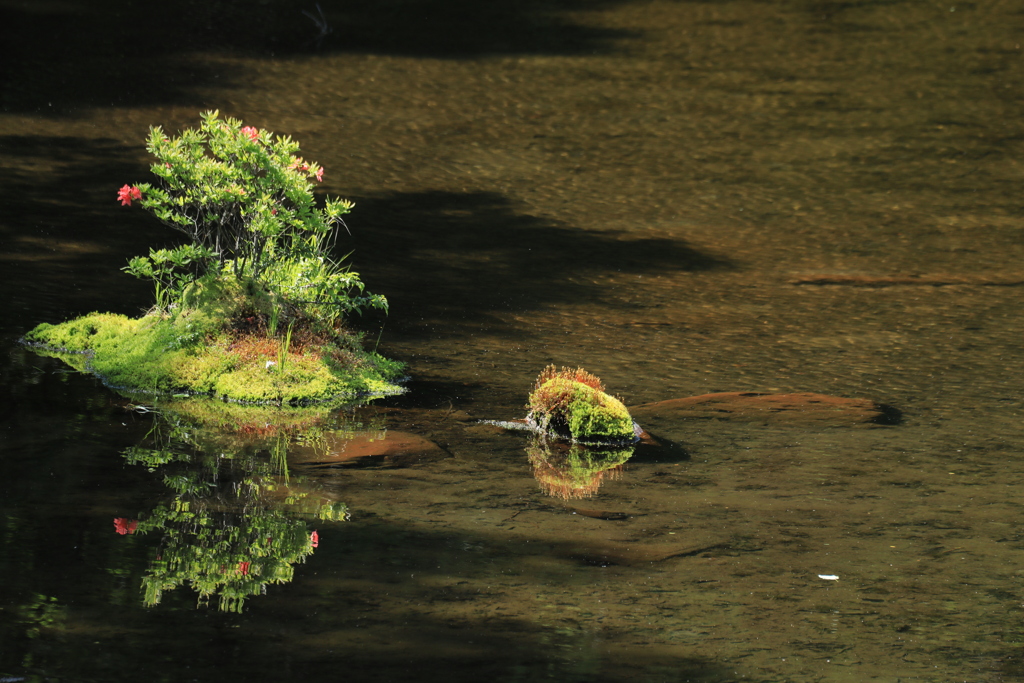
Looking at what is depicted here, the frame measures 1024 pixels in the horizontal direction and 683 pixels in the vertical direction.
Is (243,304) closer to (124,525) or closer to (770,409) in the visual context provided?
(124,525)

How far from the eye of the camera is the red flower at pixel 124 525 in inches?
221

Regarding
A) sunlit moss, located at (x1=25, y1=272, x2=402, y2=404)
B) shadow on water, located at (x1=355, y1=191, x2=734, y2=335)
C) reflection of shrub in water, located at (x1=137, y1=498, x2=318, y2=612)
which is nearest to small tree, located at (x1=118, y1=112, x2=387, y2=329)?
sunlit moss, located at (x1=25, y1=272, x2=402, y2=404)

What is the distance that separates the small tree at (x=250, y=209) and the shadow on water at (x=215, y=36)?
8.95 m

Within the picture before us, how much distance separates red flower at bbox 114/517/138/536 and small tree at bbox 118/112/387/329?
9.69 feet

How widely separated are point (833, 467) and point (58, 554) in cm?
455

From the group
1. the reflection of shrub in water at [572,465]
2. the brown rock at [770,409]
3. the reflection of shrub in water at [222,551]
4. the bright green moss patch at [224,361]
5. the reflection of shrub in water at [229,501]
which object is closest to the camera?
the reflection of shrub in water at [222,551]

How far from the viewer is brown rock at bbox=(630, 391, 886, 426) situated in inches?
324

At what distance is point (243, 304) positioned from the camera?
8.51 m

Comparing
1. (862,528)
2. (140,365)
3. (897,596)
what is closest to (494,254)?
(140,365)

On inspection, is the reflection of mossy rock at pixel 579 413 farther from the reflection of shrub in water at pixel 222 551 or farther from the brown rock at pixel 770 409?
the reflection of shrub in water at pixel 222 551

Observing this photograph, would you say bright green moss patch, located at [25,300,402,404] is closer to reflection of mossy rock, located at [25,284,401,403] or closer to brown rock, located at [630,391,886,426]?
reflection of mossy rock, located at [25,284,401,403]

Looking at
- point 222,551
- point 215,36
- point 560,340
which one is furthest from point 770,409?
point 215,36

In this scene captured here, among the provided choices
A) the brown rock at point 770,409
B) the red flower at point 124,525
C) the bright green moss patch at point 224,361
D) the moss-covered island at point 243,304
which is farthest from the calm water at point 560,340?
the moss-covered island at point 243,304

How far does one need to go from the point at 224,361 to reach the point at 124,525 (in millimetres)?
2671
